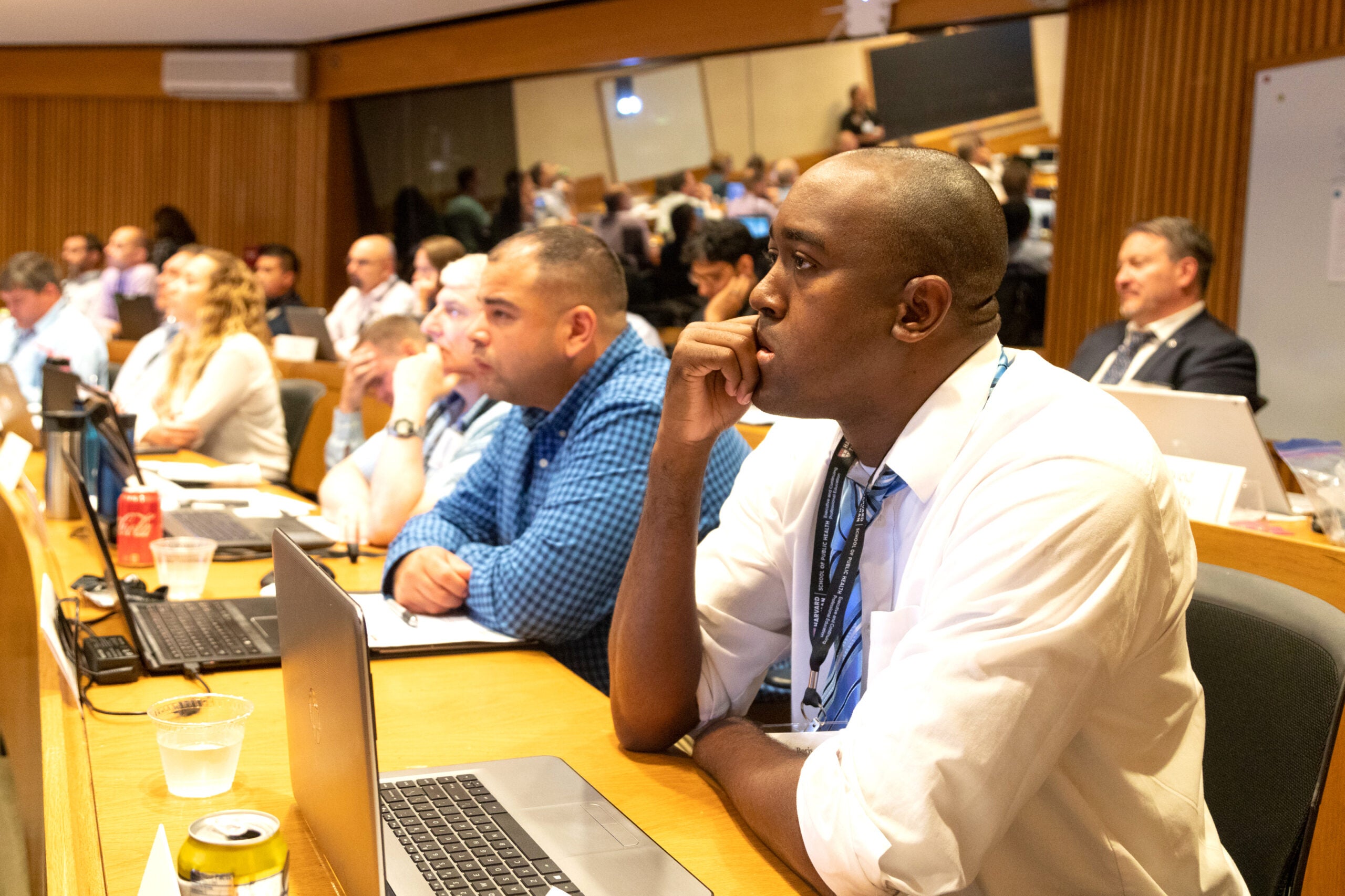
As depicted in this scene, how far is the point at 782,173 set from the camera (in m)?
6.48

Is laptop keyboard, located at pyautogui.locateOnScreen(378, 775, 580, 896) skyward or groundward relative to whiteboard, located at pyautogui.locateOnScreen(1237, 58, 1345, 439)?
groundward

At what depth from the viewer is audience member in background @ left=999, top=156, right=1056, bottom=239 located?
5.44 meters

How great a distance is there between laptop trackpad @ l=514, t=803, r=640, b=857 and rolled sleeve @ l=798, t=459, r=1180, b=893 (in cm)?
19

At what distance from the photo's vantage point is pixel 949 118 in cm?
561

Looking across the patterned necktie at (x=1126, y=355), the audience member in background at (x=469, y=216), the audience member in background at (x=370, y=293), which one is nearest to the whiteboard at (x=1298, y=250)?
the patterned necktie at (x=1126, y=355)

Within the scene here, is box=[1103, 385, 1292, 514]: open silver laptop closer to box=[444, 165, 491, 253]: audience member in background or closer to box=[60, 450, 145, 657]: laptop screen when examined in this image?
box=[60, 450, 145, 657]: laptop screen

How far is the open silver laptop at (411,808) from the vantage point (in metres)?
0.86

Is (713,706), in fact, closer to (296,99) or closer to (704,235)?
(704,235)

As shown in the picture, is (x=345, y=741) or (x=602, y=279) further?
(x=602, y=279)

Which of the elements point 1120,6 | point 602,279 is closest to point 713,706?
point 602,279

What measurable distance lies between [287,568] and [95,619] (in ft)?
3.13

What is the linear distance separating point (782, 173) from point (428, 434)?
4.03m

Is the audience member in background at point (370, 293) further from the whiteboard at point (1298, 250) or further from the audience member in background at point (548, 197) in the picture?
the whiteboard at point (1298, 250)

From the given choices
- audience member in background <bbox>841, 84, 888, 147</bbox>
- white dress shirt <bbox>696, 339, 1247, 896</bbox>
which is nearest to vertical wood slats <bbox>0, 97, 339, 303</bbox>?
audience member in background <bbox>841, 84, 888, 147</bbox>
